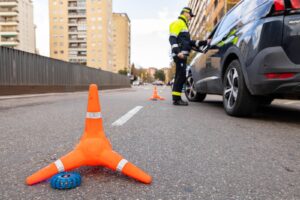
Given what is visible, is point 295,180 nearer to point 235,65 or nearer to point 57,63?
point 235,65

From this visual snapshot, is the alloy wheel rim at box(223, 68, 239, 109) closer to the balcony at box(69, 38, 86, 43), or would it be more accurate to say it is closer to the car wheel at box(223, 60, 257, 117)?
the car wheel at box(223, 60, 257, 117)

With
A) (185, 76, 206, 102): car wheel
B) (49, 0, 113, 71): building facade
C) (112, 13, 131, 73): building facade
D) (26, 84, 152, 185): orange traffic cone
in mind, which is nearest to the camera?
(26, 84, 152, 185): orange traffic cone

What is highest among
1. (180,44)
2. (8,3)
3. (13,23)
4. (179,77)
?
(8,3)

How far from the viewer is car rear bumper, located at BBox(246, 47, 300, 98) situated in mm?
3285

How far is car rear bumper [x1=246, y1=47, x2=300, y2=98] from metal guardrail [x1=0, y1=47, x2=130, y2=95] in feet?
27.7

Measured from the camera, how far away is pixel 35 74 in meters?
11.2

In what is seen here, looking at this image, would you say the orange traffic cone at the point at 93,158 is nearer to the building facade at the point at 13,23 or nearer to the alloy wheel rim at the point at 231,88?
the alloy wheel rim at the point at 231,88

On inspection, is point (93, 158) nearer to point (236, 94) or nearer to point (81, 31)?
point (236, 94)

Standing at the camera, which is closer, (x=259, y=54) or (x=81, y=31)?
(x=259, y=54)

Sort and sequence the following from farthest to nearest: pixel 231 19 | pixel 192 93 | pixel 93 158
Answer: pixel 192 93
pixel 231 19
pixel 93 158

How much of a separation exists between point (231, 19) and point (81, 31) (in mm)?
86785

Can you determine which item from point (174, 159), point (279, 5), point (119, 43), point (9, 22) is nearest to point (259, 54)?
point (279, 5)

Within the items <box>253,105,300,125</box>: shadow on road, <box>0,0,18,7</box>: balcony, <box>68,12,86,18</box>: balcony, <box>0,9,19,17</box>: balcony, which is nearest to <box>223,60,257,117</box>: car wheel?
<box>253,105,300,125</box>: shadow on road

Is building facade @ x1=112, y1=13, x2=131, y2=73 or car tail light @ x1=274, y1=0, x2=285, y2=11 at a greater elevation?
building facade @ x1=112, y1=13, x2=131, y2=73
